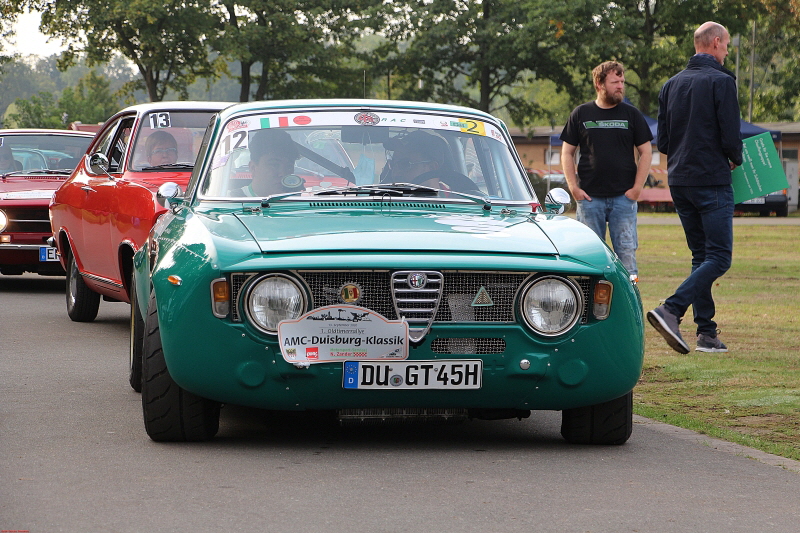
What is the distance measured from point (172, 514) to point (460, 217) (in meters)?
2.20

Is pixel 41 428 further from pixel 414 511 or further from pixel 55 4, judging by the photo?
pixel 55 4

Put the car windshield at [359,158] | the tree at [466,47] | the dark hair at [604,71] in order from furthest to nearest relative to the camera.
Answer: the tree at [466,47] → the dark hair at [604,71] → the car windshield at [359,158]

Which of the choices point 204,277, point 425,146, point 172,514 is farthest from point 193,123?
point 172,514

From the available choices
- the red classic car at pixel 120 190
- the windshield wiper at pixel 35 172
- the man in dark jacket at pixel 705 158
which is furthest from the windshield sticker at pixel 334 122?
the windshield wiper at pixel 35 172

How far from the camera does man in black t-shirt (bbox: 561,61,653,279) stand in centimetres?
948

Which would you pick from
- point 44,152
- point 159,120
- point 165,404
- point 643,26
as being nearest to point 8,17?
point 643,26

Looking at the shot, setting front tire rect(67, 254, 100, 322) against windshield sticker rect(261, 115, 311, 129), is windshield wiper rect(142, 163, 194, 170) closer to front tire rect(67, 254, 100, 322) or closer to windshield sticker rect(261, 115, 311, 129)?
front tire rect(67, 254, 100, 322)

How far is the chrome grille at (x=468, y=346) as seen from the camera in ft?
17.1

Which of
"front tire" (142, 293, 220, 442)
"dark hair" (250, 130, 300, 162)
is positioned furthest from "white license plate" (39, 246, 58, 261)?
"front tire" (142, 293, 220, 442)

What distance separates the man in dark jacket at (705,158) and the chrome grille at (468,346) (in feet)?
11.4

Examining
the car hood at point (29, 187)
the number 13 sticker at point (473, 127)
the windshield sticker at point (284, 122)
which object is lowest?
the car hood at point (29, 187)

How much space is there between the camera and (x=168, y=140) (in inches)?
392

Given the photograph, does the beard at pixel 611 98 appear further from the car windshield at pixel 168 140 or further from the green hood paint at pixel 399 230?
the green hood paint at pixel 399 230

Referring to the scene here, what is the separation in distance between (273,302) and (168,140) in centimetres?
509
